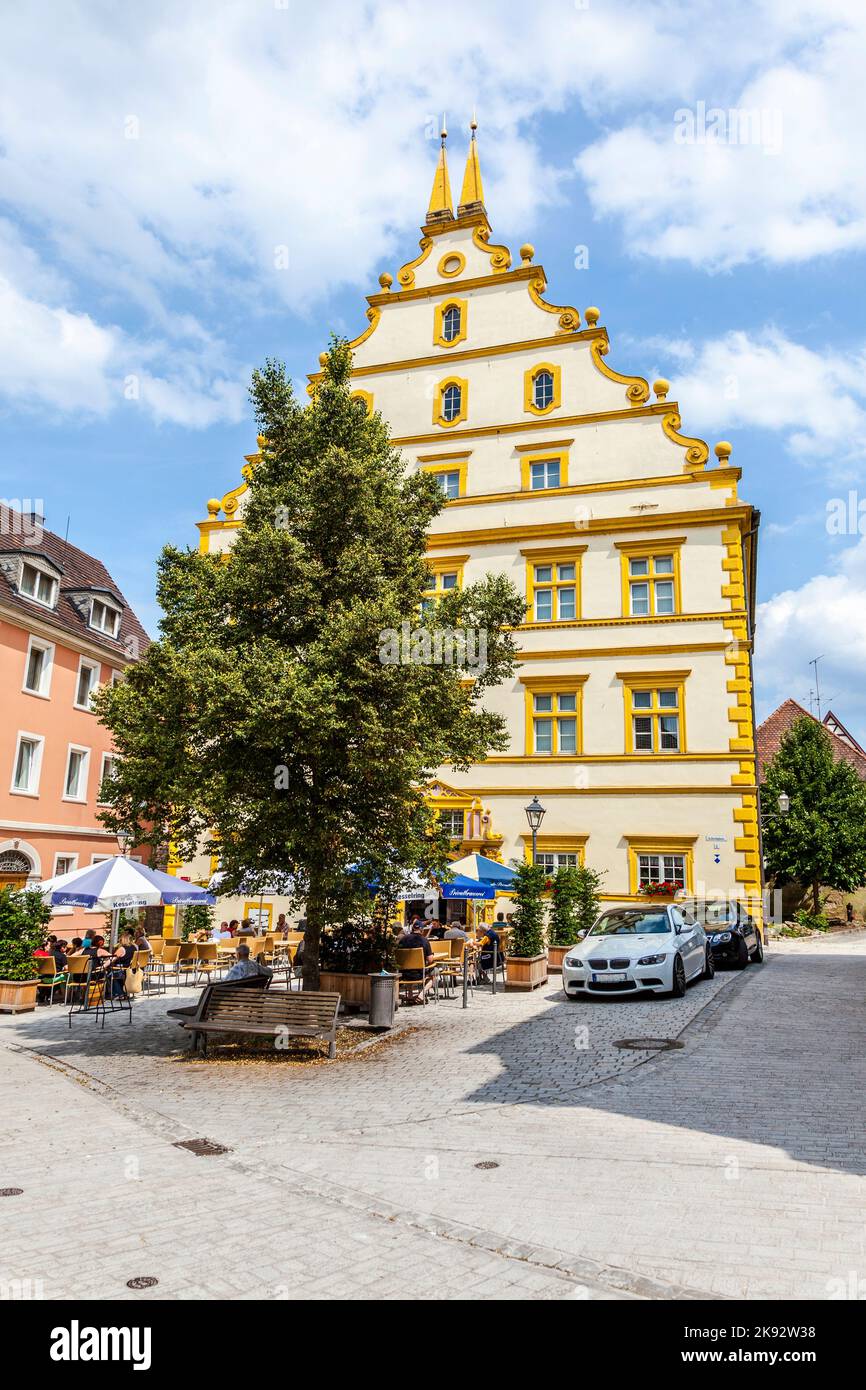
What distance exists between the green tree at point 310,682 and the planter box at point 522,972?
517cm

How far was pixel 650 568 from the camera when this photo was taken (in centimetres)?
2898

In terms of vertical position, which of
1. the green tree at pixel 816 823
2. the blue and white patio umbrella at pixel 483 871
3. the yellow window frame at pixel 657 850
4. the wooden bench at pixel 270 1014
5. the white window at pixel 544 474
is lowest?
the wooden bench at pixel 270 1014

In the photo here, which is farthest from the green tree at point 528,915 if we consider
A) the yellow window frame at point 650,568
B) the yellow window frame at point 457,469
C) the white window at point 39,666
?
the white window at point 39,666

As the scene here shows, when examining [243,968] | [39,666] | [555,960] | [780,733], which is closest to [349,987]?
[243,968]

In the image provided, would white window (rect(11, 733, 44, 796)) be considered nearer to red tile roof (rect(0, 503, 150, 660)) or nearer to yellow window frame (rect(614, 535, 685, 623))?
red tile roof (rect(0, 503, 150, 660))

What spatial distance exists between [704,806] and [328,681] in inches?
687

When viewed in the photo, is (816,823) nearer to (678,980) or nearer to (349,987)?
(678,980)

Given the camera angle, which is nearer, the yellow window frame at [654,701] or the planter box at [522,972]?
the planter box at [522,972]

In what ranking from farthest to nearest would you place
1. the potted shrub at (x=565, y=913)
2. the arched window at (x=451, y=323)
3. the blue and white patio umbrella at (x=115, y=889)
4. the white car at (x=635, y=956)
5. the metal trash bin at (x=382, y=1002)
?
the arched window at (x=451, y=323), the potted shrub at (x=565, y=913), the blue and white patio umbrella at (x=115, y=889), the white car at (x=635, y=956), the metal trash bin at (x=382, y=1002)

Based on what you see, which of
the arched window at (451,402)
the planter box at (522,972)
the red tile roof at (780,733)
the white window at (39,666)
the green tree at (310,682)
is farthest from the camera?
the red tile roof at (780,733)

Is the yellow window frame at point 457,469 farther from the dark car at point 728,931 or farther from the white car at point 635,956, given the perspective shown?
the white car at point 635,956

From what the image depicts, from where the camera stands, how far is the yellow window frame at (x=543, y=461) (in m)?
30.3

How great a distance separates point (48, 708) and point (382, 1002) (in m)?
19.7

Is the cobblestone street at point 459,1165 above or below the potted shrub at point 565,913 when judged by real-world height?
below
